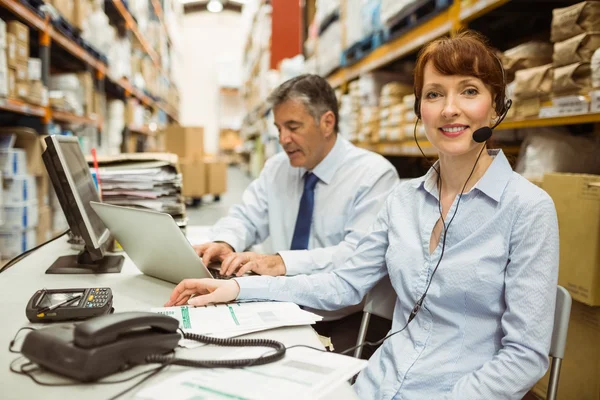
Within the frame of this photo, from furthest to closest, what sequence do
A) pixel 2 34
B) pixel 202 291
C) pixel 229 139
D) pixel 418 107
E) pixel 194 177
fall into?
pixel 229 139 → pixel 194 177 → pixel 2 34 → pixel 418 107 → pixel 202 291

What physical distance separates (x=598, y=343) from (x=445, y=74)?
100 centimetres

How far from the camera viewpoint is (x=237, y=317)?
3.17 feet

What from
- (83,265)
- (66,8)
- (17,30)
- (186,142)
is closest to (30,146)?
(17,30)

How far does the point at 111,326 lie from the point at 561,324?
0.87 meters

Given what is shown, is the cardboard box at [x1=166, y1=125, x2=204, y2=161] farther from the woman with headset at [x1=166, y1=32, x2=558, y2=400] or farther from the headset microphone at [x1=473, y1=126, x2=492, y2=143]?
the headset microphone at [x1=473, y1=126, x2=492, y2=143]

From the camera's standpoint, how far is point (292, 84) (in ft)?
6.30

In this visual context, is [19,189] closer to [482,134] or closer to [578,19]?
[482,134]

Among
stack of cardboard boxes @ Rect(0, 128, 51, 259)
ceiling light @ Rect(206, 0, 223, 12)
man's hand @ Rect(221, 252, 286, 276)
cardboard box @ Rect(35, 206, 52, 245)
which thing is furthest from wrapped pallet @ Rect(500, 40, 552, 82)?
ceiling light @ Rect(206, 0, 223, 12)

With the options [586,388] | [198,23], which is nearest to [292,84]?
[586,388]

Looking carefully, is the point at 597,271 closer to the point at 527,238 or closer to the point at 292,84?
Answer: the point at 527,238

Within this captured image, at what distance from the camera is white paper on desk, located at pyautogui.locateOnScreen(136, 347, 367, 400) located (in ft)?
2.16

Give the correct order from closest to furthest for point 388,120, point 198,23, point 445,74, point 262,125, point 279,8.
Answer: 1. point 445,74
2. point 388,120
3. point 279,8
4. point 262,125
5. point 198,23

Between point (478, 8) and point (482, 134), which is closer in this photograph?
point (482, 134)

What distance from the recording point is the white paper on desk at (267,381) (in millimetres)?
659
